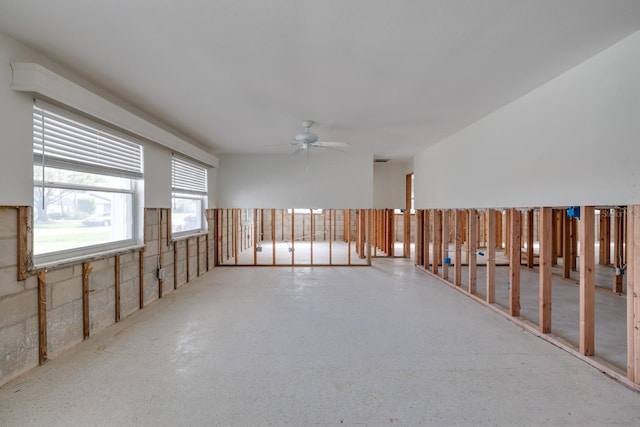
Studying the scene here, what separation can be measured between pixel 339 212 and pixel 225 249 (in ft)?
18.6

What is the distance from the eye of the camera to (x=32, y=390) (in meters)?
2.07

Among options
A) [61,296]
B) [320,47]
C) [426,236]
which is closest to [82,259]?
[61,296]

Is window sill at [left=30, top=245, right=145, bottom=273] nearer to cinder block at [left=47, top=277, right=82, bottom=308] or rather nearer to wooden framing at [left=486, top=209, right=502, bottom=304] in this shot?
cinder block at [left=47, top=277, right=82, bottom=308]

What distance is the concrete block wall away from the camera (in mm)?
2148

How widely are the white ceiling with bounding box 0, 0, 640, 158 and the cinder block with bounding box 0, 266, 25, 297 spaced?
176 centimetres

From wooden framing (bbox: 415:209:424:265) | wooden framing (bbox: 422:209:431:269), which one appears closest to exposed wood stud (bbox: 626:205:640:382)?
wooden framing (bbox: 422:209:431:269)

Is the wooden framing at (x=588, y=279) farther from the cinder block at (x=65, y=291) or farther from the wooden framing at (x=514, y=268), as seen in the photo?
the cinder block at (x=65, y=291)

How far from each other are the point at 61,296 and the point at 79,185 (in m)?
1.07

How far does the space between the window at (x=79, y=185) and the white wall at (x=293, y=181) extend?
9.15 ft

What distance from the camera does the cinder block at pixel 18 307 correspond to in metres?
2.12

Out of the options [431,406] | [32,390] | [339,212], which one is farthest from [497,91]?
[339,212]

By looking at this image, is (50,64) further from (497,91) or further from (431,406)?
(497,91)

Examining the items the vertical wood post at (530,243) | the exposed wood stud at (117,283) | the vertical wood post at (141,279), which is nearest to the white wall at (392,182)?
the vertical wood post at (530,243)

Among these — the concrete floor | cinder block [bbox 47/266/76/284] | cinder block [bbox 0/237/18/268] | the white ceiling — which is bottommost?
the concrete floor
